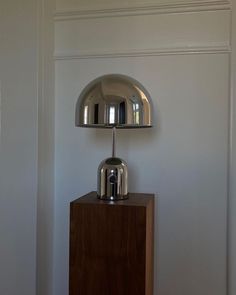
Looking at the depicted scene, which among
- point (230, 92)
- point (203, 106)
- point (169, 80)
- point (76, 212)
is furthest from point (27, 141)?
point (230, 92)

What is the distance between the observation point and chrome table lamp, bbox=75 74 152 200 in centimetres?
151

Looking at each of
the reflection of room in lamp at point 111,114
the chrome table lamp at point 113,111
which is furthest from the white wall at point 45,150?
the reflection of room in lamp at point 111,114

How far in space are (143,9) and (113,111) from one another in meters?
0.82

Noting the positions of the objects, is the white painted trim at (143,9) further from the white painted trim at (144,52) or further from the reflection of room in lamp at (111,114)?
the reflection of room in lamp at (111,114)

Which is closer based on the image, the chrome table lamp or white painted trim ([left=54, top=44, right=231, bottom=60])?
the chrome table lamp

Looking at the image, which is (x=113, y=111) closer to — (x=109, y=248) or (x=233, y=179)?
(x=109, y=248)

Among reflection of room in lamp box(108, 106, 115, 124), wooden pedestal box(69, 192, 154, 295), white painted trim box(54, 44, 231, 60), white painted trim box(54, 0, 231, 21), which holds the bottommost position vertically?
wooden pedestal box(69, 192, 154, 295)

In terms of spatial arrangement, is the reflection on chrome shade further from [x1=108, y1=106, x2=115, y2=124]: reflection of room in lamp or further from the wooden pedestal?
the wooden pedestal

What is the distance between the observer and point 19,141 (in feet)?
6.49

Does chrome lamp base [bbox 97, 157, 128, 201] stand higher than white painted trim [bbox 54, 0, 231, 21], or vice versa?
white painted trim [bbox 54, 0, 231, 21]

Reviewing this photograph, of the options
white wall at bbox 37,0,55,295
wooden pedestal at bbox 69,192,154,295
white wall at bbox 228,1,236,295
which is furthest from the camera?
white wall at bbox 37,0,55,295

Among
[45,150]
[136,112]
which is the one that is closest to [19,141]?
[45,150]

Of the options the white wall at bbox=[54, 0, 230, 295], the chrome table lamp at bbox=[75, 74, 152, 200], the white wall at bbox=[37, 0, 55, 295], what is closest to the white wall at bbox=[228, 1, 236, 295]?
the white wall at bbox=[54, 0, 230, 295]

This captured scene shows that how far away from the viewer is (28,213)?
6.49ft
